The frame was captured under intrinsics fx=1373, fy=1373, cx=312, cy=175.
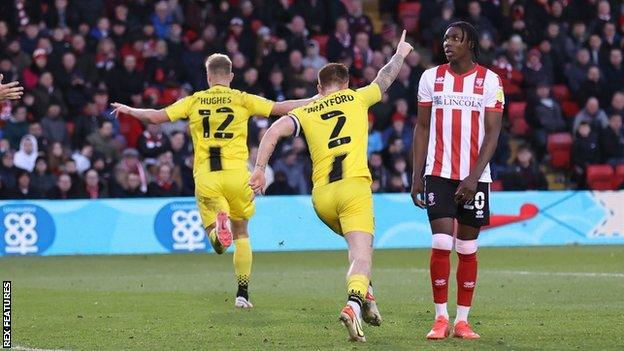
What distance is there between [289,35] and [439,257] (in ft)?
53.1

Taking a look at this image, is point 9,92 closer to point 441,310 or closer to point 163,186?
point 441,310

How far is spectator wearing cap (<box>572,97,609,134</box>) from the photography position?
84.9 ft

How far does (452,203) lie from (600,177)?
15.4 m

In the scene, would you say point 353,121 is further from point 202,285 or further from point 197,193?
point 202,285

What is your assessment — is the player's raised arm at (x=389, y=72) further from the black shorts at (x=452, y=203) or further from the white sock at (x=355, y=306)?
the white sock at (x=355, y=306)

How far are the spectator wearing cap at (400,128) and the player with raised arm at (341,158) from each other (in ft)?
46.9

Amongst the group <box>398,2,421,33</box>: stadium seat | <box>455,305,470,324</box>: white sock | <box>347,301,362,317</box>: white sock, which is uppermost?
<box>398,2,421,33</box>: stadium seat

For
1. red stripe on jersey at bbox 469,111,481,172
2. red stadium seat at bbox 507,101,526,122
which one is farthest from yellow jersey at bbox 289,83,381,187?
red stadium seat at bbox 507,101,526,122

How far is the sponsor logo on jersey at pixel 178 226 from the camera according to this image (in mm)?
21062

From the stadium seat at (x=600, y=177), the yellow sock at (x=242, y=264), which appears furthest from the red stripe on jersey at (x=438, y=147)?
the stadium seat at (x=600, y=177)

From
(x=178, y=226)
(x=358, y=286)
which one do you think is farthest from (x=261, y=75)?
(x=358, y=286)

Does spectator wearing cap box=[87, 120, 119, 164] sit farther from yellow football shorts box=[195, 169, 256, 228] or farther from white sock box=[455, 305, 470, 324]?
white sock box=[455, 305, 470, 324]

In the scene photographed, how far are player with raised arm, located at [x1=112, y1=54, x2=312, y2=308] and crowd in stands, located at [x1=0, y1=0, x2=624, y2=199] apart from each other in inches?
354

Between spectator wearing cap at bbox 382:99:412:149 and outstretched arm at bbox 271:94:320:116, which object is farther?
spectator wearing cap at bbox 382:99:412:149
